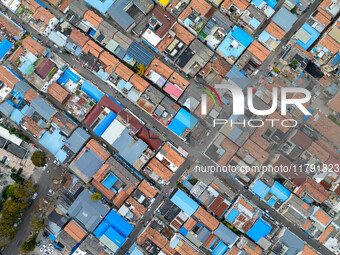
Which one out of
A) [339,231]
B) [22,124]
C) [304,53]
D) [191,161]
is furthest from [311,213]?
[22,124]

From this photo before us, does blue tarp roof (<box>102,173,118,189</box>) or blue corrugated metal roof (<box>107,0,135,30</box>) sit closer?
blue tarp roof (<box>102,173,118,189</box>)

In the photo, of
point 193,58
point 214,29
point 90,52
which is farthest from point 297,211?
point 90,52

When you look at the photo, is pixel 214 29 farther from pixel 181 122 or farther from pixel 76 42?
pixel 76 42

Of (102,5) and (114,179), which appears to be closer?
(114,179)

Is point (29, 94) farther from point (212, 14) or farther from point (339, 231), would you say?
point (339, 231)

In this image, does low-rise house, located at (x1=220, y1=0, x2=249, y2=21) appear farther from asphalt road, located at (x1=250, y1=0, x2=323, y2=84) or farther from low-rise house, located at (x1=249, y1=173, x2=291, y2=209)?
low-rise house, located at (x1=249, y1=173, x2=291, y2=209)

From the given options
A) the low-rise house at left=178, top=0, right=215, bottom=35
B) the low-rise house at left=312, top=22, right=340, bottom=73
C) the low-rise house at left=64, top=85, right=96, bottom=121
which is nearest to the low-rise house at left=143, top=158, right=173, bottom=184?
the low-rise house at left=64, top=85, right=96, bottom=121
